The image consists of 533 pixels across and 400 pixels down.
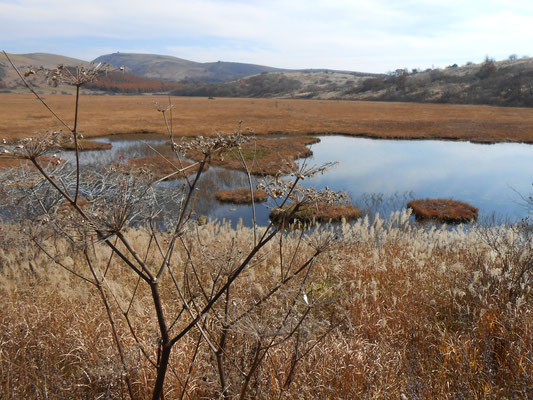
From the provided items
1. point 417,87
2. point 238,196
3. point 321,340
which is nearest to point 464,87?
point 417,87

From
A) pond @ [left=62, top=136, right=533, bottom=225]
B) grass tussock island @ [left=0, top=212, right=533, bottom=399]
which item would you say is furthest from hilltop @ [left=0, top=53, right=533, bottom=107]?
grass tussock island @ [left=0, top=212, right=533, bottom=399]

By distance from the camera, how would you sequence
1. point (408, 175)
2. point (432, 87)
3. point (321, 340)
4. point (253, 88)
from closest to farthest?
point (321, 340)
point (408, 175)
point (432, 87)
point (253, 88)

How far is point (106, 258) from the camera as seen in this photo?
7172 millimetres

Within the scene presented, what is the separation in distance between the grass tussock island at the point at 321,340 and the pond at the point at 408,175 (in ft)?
24.7

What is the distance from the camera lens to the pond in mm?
17781

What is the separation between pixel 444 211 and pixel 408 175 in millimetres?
7954

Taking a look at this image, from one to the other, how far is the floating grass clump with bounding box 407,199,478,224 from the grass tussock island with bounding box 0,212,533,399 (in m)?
10.7

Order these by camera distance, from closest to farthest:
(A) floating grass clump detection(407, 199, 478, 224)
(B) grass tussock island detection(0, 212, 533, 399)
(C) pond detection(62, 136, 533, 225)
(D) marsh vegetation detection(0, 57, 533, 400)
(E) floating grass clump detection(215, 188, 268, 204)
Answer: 1. (D) marsh vegetation detection(0, 57, 533, 400)
2. (B) grass tussock island detection(0, 212, 533, 399)
3. (A) floating grass clump detection(407, 199, 478, 224)
4. (C) pond detection(62, 136, 533, 225)
5. (E) floating grass clump detection(215, 188, 268, 204)

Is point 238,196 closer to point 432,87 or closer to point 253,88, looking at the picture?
point 432,87

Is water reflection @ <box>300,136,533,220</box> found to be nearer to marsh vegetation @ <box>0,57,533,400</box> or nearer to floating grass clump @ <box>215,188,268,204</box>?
floating grass clump @ <box>215,188,268,204</box>

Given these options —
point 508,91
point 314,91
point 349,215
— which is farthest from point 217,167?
point 314,91

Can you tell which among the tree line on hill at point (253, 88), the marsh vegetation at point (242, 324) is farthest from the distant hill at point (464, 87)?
the marsh vegetation at point (242, 324)

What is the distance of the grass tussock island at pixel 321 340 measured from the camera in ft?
9.29

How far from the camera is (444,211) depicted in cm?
1645
